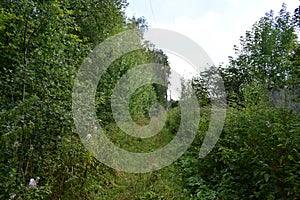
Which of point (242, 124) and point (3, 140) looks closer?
point (3, 140)

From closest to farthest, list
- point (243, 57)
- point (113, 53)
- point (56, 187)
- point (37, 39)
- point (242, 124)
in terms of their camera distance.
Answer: point (56, 187) < point (37, 39) < point (242, 124) < point (113, 53) < point (243, 57)

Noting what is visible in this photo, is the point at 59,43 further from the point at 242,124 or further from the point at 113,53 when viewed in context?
the point at 113,53

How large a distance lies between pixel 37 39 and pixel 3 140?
151 centimetres

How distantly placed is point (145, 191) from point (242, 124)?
5.39ft

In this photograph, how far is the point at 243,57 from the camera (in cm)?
1313

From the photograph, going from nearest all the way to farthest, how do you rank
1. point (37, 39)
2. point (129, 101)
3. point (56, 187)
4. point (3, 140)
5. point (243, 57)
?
point (3, 140) → point (56, 187) → point (37, 39) → point (129, 101) → point (243, 57)

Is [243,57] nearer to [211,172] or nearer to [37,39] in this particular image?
[211,172]

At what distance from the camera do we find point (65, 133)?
3.02 meters

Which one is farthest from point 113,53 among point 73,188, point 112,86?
point 73,188

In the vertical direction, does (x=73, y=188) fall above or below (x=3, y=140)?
below

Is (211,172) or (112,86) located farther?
(112,86)

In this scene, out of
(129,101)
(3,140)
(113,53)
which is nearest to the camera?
(3,140)

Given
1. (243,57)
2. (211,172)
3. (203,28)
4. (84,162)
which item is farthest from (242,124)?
(243,57)

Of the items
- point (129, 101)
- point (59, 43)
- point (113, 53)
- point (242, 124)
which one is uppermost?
point (113, 53)
